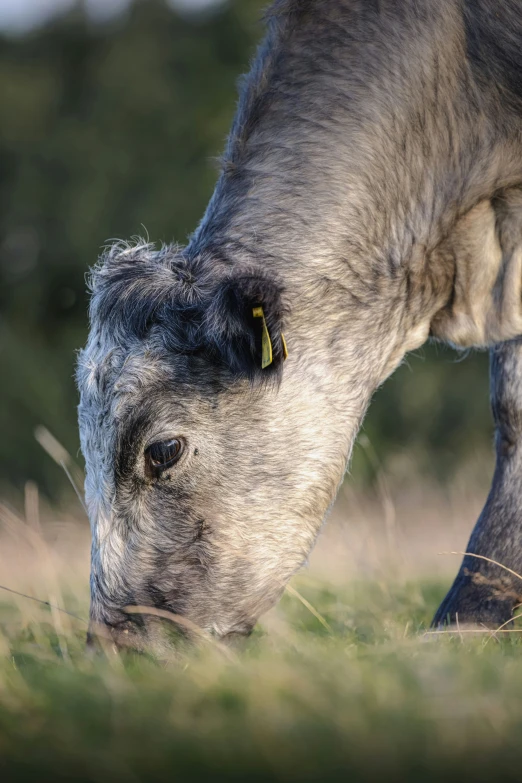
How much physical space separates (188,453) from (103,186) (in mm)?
19346

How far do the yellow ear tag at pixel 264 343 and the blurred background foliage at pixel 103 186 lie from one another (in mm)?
14021

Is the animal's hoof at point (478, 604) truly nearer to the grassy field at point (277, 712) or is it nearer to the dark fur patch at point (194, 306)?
the grassy field at point (277, 712)

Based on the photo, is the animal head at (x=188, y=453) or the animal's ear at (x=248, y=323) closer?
the animal's ear at (x=248, y=323)

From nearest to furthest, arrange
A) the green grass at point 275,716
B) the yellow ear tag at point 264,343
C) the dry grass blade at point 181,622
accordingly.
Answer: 1. the green grass at point 275,716
2. the dry grass blade at point 181,622
3. the yellow ear tag at point 264,343

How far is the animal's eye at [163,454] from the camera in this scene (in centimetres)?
379

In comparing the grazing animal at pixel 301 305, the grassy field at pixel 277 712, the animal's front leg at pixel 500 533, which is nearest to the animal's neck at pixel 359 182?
the grazing animal at pixel 301 305

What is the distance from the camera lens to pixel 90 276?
4.48 meters

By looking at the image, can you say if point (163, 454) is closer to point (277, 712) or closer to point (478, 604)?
point (478, 604)

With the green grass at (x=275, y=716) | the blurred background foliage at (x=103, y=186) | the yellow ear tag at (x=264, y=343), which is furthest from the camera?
the blurred background foliage at (x=103, y=186)

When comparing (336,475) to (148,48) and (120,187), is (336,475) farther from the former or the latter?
(148,48)

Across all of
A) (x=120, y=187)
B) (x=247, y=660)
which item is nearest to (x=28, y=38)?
(x=120, y=187)

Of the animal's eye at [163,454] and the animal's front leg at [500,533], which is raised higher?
the animal's eye at [163,454]

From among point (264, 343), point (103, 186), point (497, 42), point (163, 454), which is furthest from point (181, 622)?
point (103, 186)

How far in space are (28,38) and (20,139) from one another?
13.3 ft
